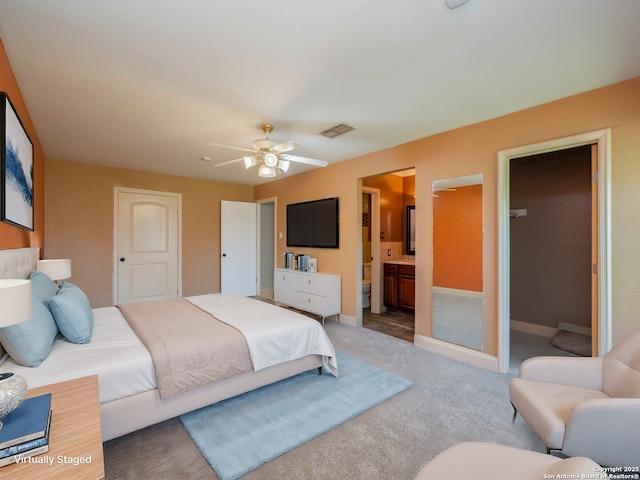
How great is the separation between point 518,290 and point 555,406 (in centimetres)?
298

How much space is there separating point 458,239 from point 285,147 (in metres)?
2.18

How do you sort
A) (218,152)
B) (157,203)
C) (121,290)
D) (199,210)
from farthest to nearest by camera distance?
(199,210) → (157,203) → (121,290) → (218,152)

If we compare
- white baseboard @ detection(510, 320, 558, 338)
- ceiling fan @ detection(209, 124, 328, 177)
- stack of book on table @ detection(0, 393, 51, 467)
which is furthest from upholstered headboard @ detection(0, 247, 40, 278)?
white baseboard @ detection(510, 320, 558, 338)

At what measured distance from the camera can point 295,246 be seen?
5355 millimetres

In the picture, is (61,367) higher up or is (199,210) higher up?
(199,210)

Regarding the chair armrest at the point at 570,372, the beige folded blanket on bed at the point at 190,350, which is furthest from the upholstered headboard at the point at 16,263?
the chair armrest at the point at 570,372

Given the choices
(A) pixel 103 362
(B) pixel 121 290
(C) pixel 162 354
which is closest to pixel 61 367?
(A) pixel 103 362

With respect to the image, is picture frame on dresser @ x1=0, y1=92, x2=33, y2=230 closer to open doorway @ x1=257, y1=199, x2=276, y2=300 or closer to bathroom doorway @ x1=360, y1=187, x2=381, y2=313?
bathroom doorway @ x1=360, y1=187, x2=381, y2=313

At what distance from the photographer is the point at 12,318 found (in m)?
1.03

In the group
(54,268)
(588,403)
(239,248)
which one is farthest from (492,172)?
(239,248)

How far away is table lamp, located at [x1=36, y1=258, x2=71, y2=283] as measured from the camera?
2.69 metres

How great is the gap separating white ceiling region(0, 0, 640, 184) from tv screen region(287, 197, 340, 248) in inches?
65.5

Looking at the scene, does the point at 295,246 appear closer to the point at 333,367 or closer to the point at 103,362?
the point at 333,367

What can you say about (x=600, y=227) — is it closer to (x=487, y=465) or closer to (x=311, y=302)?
(x=487, y=465)
